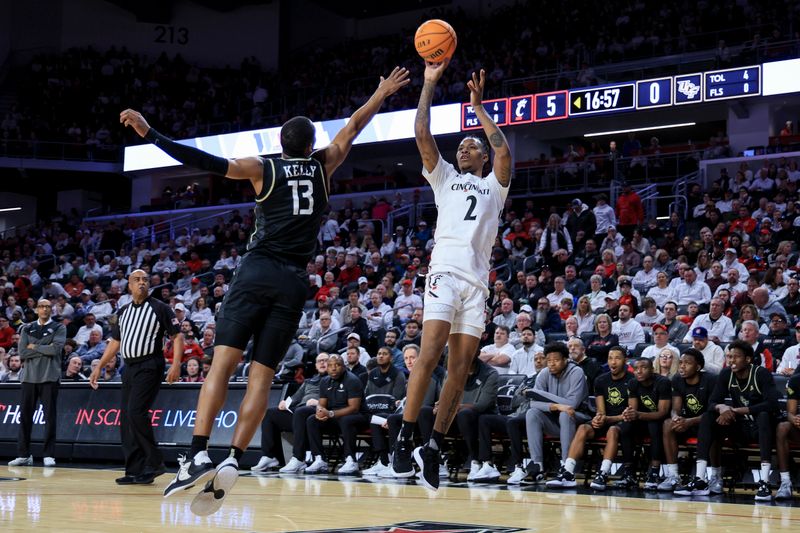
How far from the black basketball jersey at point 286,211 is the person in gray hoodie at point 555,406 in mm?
5989

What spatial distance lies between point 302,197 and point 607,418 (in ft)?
20.5

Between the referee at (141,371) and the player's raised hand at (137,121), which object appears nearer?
the player's raised hand at (137,121)

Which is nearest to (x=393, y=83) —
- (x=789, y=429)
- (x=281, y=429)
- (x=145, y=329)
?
(x=145, y=329)

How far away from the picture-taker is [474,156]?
6809 millimetres

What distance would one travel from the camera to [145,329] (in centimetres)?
1023

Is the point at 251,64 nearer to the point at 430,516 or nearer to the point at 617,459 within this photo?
the point at 617,459

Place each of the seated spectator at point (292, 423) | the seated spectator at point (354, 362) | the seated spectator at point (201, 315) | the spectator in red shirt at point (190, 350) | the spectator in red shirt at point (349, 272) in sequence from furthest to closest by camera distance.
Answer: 1. the spectator in red shirt at point (349, 272)
2. the seated spectator at point (201, 315)
3. the spectator in red shirt at point (190, 350)
4. the seated spectator at point (354, 362)
5. the seated spectator at point (292, 423)

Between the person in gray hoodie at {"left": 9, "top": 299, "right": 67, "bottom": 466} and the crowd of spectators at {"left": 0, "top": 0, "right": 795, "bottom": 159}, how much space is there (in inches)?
626

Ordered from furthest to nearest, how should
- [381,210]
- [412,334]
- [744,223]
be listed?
[381,210] < [744,223] < [412,334]

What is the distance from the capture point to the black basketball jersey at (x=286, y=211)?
5801 mm

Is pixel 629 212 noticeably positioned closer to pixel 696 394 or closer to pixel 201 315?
pixel 201 315

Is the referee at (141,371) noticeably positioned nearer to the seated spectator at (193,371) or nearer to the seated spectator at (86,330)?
the seated spectator at (193,371)

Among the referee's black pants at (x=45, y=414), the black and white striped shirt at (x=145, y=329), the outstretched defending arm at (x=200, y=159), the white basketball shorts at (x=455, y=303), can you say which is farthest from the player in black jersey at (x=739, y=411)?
the referee's black pants at (x=45, y=414)

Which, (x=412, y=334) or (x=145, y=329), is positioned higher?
(x=412, y=334)
